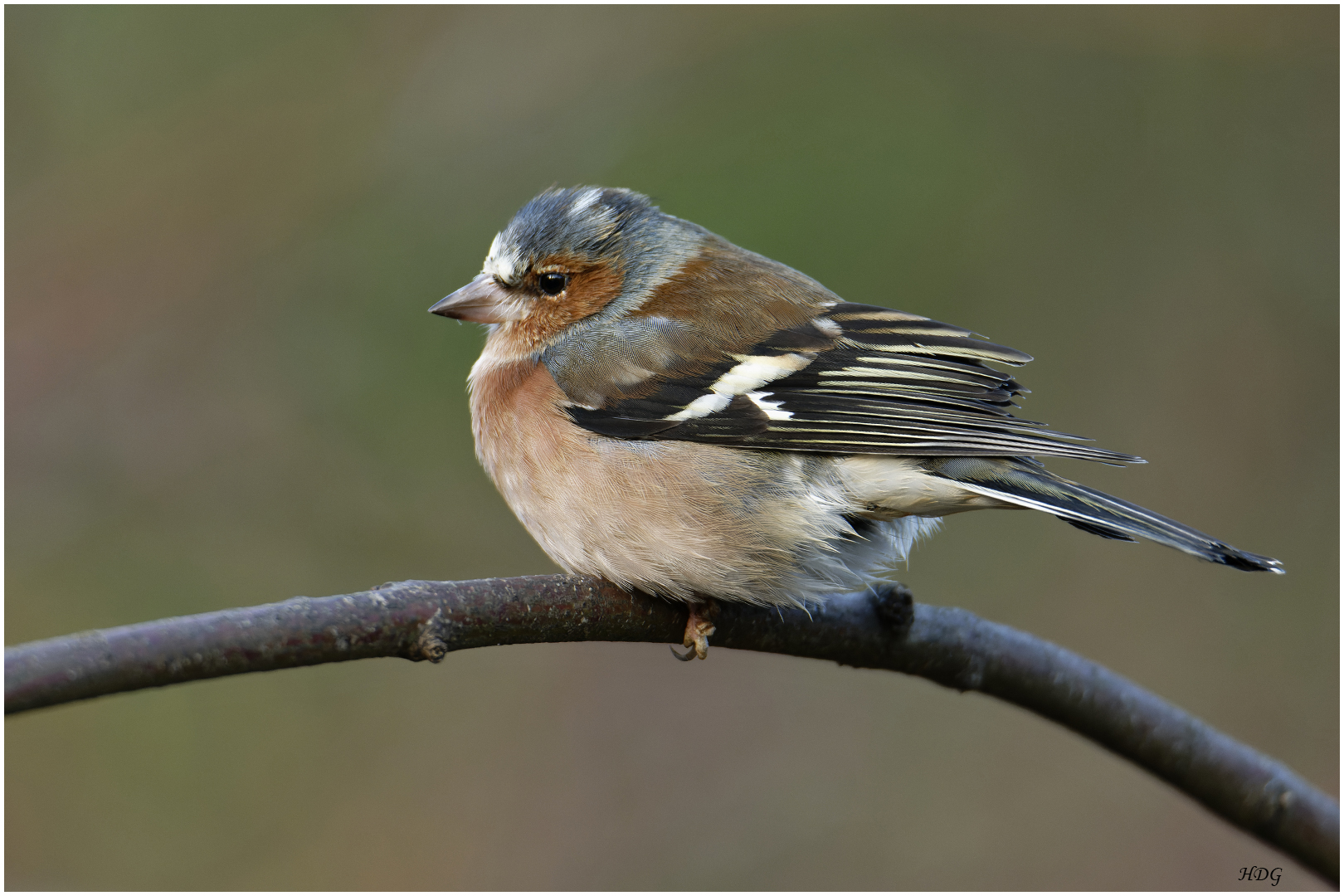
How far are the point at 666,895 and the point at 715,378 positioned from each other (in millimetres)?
2758

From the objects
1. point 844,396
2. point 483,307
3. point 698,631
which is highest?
point 483,307

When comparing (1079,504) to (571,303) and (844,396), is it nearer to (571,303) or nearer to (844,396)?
(844,396)

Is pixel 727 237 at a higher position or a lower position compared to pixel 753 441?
higher

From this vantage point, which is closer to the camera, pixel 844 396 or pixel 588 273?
pixel 844 396

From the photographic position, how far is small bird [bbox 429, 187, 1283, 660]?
123 inches

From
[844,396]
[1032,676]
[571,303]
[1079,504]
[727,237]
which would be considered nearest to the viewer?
[1079,504]

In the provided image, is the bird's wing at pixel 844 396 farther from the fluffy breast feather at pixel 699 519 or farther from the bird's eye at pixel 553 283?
the bird's eye at pixel 553 283

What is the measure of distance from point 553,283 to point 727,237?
1.96 meters

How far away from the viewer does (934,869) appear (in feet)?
17.9

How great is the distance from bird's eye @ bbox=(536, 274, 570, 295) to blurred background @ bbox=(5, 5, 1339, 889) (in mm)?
1607

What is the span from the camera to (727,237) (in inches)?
229

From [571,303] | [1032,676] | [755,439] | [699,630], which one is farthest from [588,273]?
[1032,676]

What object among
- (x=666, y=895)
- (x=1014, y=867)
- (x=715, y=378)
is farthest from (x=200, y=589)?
(x=1014, y=867)

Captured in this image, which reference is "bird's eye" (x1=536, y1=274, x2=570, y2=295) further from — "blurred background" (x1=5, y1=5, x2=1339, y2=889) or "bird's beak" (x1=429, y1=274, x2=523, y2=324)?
"blurred background" (x1=5, y1=5, x2=1339, y2=889)
